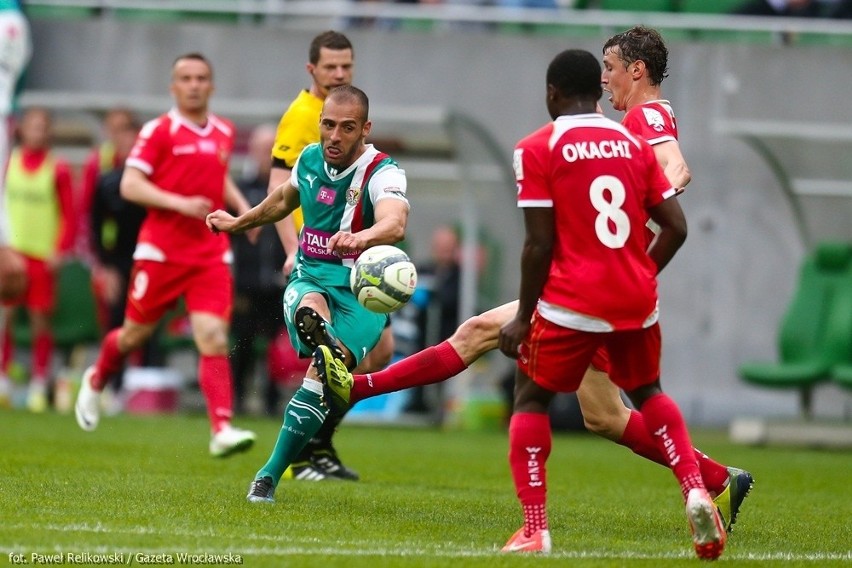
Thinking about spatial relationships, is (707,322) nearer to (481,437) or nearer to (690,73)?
(690,73)

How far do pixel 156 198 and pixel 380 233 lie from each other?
12.5 feet

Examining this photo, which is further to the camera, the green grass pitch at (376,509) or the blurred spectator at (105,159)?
the blurred spectator at (105,159)

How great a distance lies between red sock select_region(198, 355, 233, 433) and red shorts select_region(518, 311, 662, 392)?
4091 mm

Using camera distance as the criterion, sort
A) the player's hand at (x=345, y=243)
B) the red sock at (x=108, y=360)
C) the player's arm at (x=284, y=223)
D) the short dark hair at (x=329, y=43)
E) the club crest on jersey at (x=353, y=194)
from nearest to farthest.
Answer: the player's hand at (x=345, y=243) < the club crest on jersey at (x=353, y=194) < the player's arm at (x=284, y=223) < the short dark hair at (x=329, y=43) < the red sock at (x=108, y=360)

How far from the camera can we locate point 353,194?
7992mm

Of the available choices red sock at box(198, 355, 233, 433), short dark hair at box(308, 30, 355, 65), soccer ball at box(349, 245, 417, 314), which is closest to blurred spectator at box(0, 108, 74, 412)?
red sock at box(198, 355, 233, 433)

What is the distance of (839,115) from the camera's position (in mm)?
18297

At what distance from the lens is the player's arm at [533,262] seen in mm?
6340

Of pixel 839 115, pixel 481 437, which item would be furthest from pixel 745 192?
pixel 481 437

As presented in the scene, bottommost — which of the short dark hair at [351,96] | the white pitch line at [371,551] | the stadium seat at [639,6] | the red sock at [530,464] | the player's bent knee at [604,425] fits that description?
the white pitch line at [371,551]

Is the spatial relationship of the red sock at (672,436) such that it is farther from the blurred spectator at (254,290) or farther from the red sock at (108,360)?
the blurred spectator at (254,290)

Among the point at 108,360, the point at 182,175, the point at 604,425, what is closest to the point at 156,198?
the point at 182,175

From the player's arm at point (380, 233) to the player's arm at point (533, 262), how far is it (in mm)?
1069

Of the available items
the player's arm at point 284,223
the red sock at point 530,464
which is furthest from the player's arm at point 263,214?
the red sock at point 530,464
